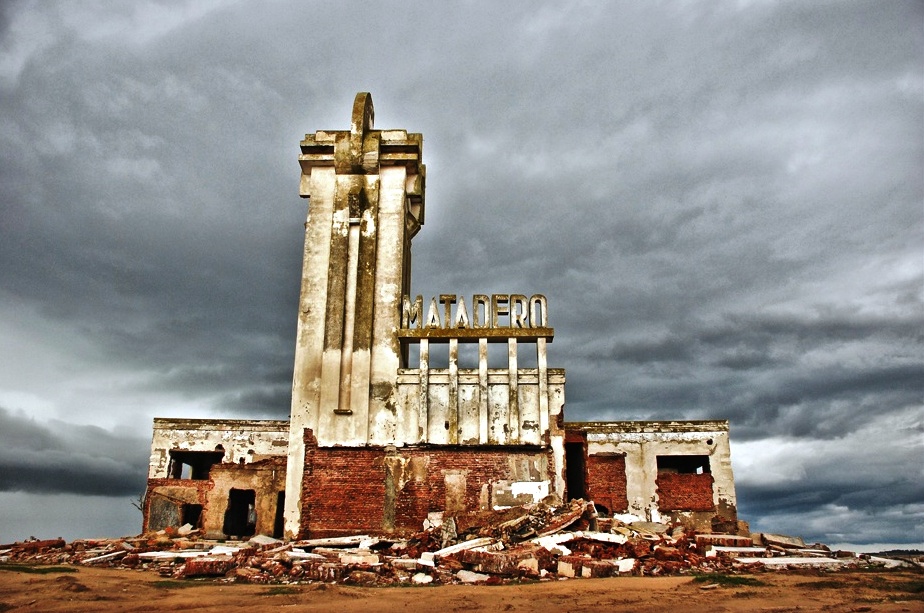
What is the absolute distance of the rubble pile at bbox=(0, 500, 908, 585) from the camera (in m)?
14.9

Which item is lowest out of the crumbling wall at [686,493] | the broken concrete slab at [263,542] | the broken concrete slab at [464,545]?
the broken concrete slab at [263,542]

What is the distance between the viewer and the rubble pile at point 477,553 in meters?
14.9

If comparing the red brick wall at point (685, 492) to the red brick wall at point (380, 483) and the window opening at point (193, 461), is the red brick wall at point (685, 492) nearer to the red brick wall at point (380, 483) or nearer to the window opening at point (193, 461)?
the red brick wall at point (380, 483)

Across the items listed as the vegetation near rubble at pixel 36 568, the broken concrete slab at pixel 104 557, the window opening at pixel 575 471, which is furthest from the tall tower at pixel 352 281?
the window opening at pixel 575 471

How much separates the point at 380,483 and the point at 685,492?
13.6 meters

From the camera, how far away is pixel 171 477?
102ft

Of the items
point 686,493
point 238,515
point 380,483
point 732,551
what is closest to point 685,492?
point 686,493

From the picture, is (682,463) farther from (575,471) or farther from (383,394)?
(383,394)

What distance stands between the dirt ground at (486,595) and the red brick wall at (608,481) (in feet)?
42.1

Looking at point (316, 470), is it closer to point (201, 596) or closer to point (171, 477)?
point (201, 596)

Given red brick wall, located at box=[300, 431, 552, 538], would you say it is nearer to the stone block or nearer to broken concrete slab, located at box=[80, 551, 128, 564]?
broken concrete slab, located at box=[80, 551, 128, 564]

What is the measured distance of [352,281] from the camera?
23.1 meters

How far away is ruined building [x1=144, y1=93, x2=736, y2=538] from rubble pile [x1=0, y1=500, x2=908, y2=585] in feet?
3.50

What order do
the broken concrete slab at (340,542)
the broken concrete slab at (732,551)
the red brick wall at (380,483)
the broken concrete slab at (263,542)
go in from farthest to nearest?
the red brick wall at (380,483) < the broken concrete slab at (263,542) < the broken concrete slab at (340,542) < the broken concrete slab at (732,551)
